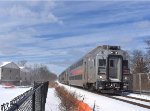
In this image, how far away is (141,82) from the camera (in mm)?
37688

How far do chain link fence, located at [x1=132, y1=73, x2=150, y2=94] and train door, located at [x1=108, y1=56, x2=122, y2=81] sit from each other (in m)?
4.14

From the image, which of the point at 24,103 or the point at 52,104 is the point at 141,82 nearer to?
the point at 52,104

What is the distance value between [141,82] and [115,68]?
6.67m

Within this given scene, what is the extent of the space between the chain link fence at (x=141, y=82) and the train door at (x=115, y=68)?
4.14m

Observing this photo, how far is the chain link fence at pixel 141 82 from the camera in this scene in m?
35.6

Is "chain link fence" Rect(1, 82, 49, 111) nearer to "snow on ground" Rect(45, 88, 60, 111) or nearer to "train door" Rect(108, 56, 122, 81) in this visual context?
"snow on ground" Rect(45, 88, 60, 111)

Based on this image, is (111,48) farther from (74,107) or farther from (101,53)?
(74,107)

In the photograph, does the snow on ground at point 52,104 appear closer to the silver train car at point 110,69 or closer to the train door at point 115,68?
the silver train car at point 110,69

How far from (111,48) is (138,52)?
57855 millimetres

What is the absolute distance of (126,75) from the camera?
104 feet

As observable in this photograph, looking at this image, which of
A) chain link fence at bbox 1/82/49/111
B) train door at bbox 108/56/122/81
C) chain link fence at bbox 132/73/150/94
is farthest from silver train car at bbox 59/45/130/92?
chain link fence at bbox 1/82/49/111

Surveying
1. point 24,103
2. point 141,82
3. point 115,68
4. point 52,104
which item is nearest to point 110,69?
point 115,68

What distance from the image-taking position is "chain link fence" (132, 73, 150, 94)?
35.6 metres

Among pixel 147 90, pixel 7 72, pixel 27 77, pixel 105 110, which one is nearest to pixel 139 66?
pixel 147 90
